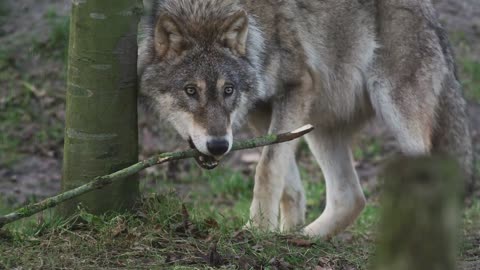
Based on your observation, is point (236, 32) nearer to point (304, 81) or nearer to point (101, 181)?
point (304, 81)

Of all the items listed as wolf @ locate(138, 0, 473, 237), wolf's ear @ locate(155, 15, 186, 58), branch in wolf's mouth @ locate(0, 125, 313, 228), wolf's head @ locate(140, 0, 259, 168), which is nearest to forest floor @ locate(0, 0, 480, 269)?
branch in wolf's mouth @ locate(0, 125, 313, 228)

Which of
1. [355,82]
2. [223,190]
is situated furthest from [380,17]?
[223,190]

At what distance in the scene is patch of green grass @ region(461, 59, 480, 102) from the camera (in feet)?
30.6

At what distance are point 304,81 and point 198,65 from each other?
0.97 metres

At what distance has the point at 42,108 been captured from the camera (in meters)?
8.63

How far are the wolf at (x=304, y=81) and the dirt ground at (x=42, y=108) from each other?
6.39ft

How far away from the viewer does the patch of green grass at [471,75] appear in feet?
→ 30.6

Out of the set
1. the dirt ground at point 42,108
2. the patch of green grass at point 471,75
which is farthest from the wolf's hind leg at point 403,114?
the patch of green grass at point 471,75

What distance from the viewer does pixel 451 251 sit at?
5.65 ft

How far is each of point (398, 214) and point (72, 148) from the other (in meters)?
2.83

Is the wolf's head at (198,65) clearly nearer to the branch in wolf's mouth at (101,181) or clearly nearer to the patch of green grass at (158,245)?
the patch of green grass at (158,245)

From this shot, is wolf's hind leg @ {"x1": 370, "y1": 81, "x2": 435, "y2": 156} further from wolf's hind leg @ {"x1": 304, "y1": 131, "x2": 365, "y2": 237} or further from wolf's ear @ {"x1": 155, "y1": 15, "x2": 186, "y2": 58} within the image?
wolf's ear @ {"x1": 155, "y1": 15, "x2": 186, "y2": 58}

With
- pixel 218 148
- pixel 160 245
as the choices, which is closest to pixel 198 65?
pixel 218 148

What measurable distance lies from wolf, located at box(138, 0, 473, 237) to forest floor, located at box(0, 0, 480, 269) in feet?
1.18
